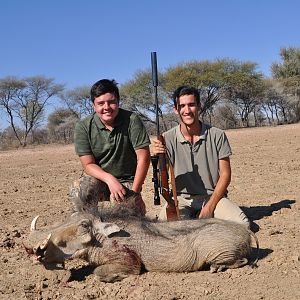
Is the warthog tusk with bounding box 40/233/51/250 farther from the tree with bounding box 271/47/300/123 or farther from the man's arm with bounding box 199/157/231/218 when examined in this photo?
the tree with bounding box 271/47/300/123

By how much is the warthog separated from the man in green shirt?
840mm

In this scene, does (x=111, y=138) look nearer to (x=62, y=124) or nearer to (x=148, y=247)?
(x=148, y=247)

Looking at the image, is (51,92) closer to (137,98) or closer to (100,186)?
(137,98)

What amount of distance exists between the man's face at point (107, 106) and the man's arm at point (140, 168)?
46 centimetres

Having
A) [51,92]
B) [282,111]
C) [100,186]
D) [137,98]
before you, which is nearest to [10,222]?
[100,186]

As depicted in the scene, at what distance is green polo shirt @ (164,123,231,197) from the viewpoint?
5492 mm

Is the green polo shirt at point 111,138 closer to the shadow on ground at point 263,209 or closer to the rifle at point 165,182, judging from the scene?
the rifle at point 165,182

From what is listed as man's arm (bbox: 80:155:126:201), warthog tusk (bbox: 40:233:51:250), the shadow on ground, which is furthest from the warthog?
the shadow on ground

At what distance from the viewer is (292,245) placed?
196 inches

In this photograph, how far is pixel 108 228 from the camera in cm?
430

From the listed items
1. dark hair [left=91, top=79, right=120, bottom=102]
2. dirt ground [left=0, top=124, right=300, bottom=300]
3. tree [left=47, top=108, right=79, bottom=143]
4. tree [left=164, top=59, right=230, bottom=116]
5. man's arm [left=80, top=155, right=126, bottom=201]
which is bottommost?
dirt ground [left=0, top=124, right=300, bottom=300]

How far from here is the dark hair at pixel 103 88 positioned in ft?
17.1

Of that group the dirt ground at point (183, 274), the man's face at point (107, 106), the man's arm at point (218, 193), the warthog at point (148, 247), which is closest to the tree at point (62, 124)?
the dirt ground at point (183, 274)

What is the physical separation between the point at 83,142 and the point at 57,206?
2.44 metres
